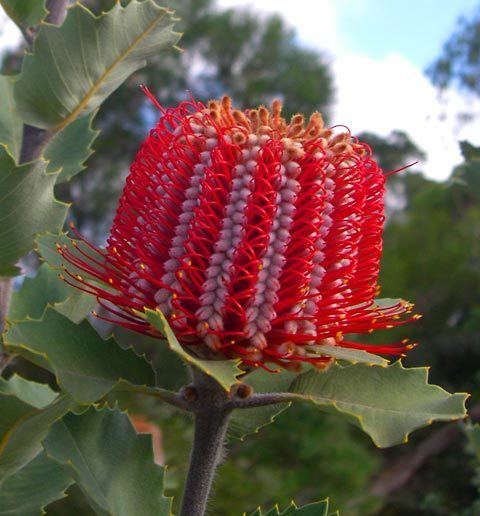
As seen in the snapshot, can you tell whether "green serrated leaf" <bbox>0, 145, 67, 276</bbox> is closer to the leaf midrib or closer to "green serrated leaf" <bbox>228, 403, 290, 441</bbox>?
the leaf midrib

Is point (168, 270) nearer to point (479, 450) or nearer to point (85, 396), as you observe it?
point (85, 396)

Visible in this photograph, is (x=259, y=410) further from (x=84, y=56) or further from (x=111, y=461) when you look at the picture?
(x=84, y=56)

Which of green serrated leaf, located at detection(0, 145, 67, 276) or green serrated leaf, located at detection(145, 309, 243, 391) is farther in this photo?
green serrated leaf, located at detection(0, 145, 67, 276)

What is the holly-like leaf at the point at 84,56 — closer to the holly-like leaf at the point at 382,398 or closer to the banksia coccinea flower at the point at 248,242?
the banksia coccinea flower at the point at 248,242

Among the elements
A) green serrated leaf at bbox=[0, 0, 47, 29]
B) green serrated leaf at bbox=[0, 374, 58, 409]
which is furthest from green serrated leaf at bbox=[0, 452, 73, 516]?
green serrated leaf at bbox=[0, 0, 47, 29]

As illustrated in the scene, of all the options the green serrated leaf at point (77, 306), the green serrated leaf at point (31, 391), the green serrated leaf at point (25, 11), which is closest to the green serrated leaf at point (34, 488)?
the green serrated leaf at point (31, 391)

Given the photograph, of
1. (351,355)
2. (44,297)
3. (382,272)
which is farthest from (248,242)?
(382,272)
